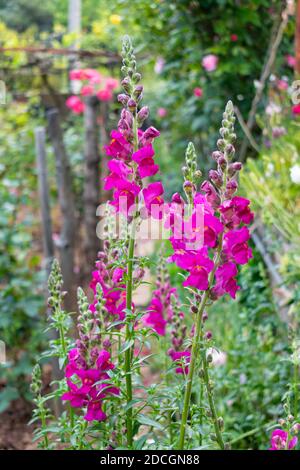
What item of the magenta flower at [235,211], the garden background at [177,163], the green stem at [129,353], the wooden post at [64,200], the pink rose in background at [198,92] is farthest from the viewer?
the pink rose in background at [198,92]

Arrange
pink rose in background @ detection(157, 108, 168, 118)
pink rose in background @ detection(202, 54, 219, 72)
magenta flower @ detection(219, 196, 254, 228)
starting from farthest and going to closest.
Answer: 1. pink rose in background @ detection(157, 108, 168, 118)
2. pink rose in background @ detection(202, 54, 219, 72)
3. magenta flower @ detection(219, 196, 254, 228)

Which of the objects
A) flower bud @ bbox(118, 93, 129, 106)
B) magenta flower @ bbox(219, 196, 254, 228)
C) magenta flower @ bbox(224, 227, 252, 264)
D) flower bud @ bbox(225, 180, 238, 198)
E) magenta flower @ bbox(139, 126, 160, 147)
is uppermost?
flower bud @ bbox(118, 93, 129, 106)

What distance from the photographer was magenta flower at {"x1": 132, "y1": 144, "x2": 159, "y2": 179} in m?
0.95

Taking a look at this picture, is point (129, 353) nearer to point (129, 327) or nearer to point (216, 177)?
point (129, 327)

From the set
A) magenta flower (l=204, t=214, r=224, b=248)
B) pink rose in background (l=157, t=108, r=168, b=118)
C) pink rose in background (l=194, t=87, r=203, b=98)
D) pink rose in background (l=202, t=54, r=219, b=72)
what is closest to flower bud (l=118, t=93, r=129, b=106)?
magenta flower (l=204, t=214, r=224, b=248)

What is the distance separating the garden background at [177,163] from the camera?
76.8 inches

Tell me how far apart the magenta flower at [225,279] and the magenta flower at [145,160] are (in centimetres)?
19

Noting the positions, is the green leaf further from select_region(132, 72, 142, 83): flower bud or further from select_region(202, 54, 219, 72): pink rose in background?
select_region(202, 54, 219, 72): pink rose in background

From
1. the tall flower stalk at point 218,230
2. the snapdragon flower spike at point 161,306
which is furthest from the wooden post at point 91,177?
the tall flower stalk at point 218,230

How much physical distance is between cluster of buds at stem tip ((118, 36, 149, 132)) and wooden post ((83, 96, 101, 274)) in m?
2.17

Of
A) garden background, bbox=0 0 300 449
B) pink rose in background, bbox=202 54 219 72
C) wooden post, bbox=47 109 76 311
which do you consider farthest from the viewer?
pink rose in background, bbox=202 54 219 72

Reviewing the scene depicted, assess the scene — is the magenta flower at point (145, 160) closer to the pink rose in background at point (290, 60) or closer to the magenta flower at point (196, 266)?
the magenta flower at point (196, 266)

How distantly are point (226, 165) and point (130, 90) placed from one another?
0.20 metres

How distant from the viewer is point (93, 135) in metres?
3.16
